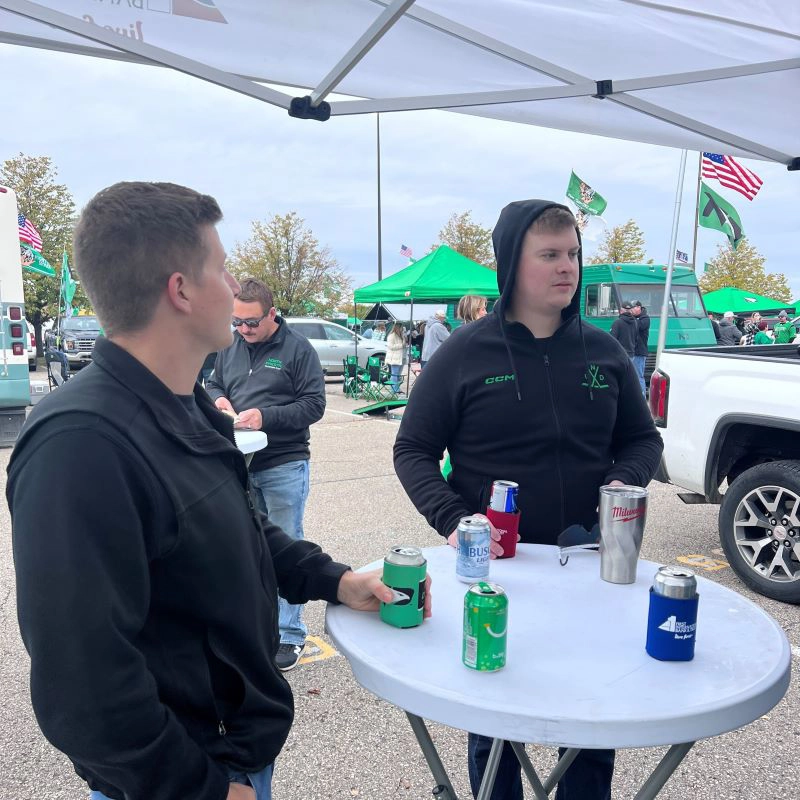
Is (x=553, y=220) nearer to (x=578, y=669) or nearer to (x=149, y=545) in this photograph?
(x=578, y=669)

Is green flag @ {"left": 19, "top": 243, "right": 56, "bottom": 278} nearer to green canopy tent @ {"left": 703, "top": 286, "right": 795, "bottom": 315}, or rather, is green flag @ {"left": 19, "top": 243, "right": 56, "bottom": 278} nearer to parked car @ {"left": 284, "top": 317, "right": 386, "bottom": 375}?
parked car @ {"left": 284, "top": 317, "right": 386, "bottom": 375}

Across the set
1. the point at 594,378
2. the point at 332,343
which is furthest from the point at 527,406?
the point at 332,343

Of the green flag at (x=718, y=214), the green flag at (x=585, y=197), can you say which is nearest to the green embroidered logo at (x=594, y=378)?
the green flag at (x=718, y=214)

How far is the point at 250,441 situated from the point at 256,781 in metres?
1.81

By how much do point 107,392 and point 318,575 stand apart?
740 mm

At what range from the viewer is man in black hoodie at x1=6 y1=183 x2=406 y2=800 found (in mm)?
1033

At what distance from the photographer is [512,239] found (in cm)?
232

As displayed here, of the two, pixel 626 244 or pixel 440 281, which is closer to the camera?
pixel 440 281

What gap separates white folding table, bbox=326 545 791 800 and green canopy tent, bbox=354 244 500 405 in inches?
408

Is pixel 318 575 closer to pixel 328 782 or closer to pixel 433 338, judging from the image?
pixel 328 782

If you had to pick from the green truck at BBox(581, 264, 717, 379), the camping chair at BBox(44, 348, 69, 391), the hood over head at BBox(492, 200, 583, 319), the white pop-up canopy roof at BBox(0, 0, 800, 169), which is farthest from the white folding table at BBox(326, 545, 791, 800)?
the green truck at BBox(581, 264, 717, 379)

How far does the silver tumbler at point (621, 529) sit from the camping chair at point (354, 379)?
1334cm

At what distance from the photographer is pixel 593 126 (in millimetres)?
3918

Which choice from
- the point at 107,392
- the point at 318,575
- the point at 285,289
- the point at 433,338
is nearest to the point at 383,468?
the point at 433,338
